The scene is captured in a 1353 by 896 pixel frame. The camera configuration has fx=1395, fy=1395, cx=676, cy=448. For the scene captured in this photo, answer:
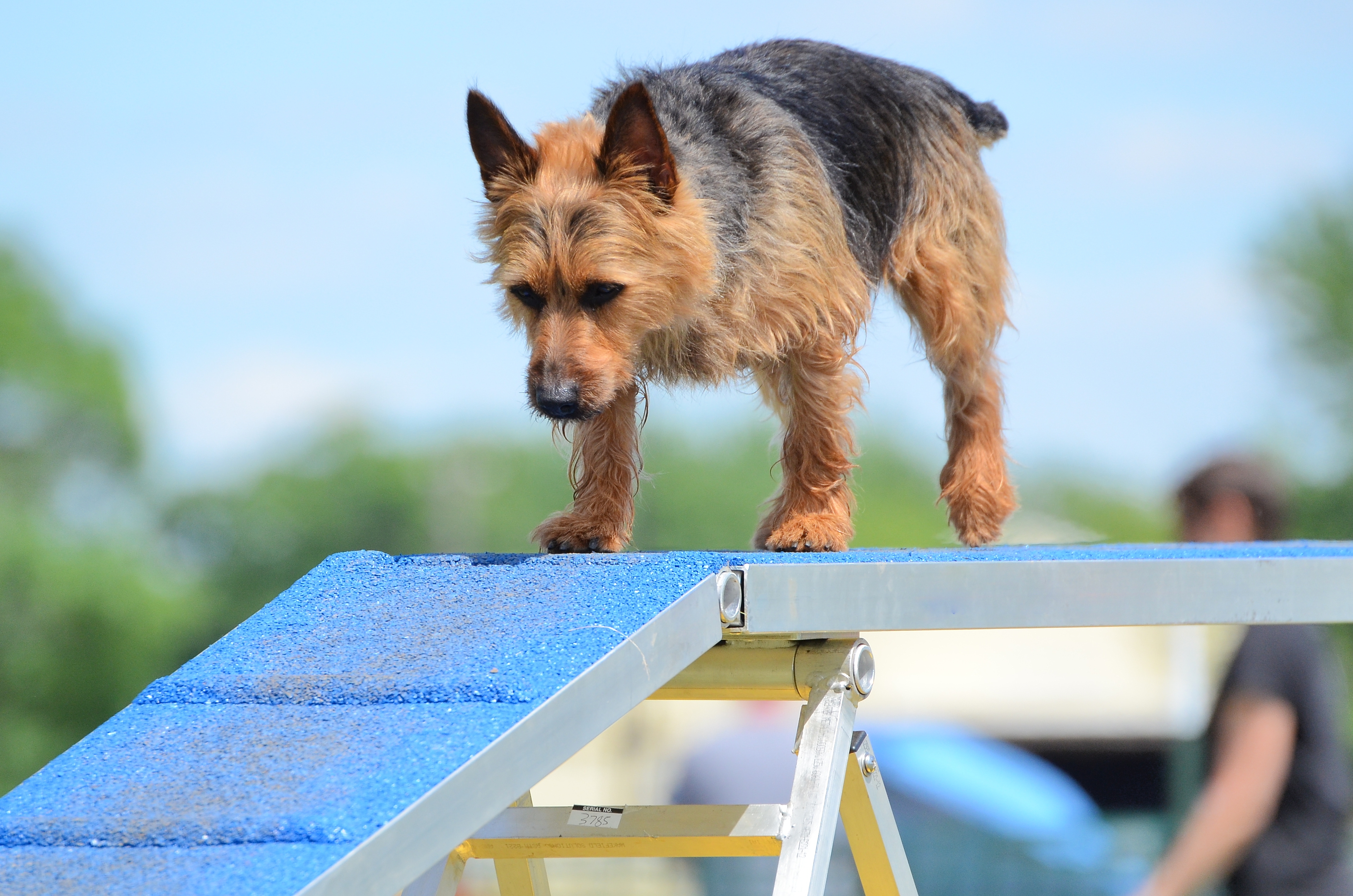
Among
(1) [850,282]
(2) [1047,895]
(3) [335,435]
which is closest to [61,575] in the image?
(3) [335,435]

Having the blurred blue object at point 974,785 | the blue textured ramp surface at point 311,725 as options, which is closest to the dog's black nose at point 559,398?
the blue textured ramp surface at point 311,725

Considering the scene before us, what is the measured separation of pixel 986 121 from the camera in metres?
4.91

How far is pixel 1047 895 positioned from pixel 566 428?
14.8ft

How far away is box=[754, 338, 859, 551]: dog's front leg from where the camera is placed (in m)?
3.82

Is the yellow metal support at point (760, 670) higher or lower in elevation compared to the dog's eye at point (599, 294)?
lower

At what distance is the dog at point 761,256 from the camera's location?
11.0 ft

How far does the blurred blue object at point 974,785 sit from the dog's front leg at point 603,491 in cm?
820

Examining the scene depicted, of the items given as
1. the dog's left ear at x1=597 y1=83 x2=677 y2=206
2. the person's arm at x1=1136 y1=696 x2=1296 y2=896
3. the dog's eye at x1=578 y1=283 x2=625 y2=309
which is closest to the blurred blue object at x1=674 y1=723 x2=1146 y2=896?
the person's arm at x1=1136 y1=696 x2=1296 y2=896

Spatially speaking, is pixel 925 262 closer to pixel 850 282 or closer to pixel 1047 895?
pixel 850 282

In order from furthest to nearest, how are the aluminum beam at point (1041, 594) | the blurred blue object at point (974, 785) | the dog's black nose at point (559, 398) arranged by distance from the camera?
the blurred blue object at point (974, 785), the dog's black nose at point (559, 398), the aluminum beam at point (1041, 594)

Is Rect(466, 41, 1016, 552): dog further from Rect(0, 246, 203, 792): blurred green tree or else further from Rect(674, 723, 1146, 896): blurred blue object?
Rect(0, 246, 203, 792): blurred green tree

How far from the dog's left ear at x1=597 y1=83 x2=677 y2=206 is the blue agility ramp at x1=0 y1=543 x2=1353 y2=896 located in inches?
37.0

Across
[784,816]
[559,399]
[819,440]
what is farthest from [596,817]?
[819,440]

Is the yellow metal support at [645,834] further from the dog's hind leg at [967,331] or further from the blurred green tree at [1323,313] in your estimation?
Answer: the blurred green tree at [1323,313]
